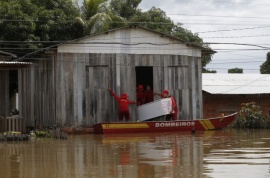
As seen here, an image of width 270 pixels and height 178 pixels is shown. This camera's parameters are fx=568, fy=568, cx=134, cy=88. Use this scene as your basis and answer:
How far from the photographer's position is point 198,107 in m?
29.5

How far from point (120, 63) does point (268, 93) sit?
11.1 metres

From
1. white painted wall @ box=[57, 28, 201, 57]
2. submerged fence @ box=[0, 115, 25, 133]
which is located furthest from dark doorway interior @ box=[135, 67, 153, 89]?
submerged fence @ box=[0, 115, 25, 133]

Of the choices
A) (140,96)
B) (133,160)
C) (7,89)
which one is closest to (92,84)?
(140,96)

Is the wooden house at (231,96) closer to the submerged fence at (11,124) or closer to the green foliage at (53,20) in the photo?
the green foliage at (53,20)

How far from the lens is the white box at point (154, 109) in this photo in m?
27.5

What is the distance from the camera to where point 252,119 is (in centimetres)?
3172

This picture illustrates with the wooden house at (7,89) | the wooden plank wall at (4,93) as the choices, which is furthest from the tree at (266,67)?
the wooden plank wall at (4,93)

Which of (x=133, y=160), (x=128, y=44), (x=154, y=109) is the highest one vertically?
(x=128, y=44)

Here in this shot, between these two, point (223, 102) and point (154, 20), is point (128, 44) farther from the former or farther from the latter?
point (154, 20)

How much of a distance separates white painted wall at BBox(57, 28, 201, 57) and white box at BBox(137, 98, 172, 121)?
2.67 meters

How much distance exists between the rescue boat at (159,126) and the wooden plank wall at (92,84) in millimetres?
1248

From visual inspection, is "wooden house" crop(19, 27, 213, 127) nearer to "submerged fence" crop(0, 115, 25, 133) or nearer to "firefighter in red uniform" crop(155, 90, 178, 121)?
"firefighter in red uniform" crop(155, 90, 178, 121)

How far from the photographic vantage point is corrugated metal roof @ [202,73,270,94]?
114ft

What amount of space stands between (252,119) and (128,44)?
8.72m
